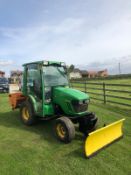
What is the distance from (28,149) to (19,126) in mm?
1939

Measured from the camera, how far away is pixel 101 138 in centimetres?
471

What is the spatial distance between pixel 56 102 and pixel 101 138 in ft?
5.92

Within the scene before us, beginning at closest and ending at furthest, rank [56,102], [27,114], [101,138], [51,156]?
1. [51,156]
2. [101,138]
3. [56,102]
4. [27,114]

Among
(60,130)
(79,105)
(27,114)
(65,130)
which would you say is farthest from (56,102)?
(27,114)

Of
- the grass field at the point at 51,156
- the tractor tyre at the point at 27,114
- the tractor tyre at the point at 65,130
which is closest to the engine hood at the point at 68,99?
the tractor tyre at the point at 65,130

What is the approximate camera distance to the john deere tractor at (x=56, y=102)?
17.6 feet

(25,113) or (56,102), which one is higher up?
(56,102)

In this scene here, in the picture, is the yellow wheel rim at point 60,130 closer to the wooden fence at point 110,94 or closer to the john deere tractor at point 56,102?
the john deere tractor at point 56,102

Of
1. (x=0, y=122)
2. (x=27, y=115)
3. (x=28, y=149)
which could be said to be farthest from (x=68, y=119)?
(x=0, y=122)

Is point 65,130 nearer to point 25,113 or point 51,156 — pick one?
point 51,156

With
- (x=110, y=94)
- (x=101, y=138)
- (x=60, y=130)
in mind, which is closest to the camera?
(x=101, y=138)

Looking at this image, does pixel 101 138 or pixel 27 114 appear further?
pixel 27 114

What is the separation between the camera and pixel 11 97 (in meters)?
7.70

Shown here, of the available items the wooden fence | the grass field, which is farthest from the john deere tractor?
the wooden fence
